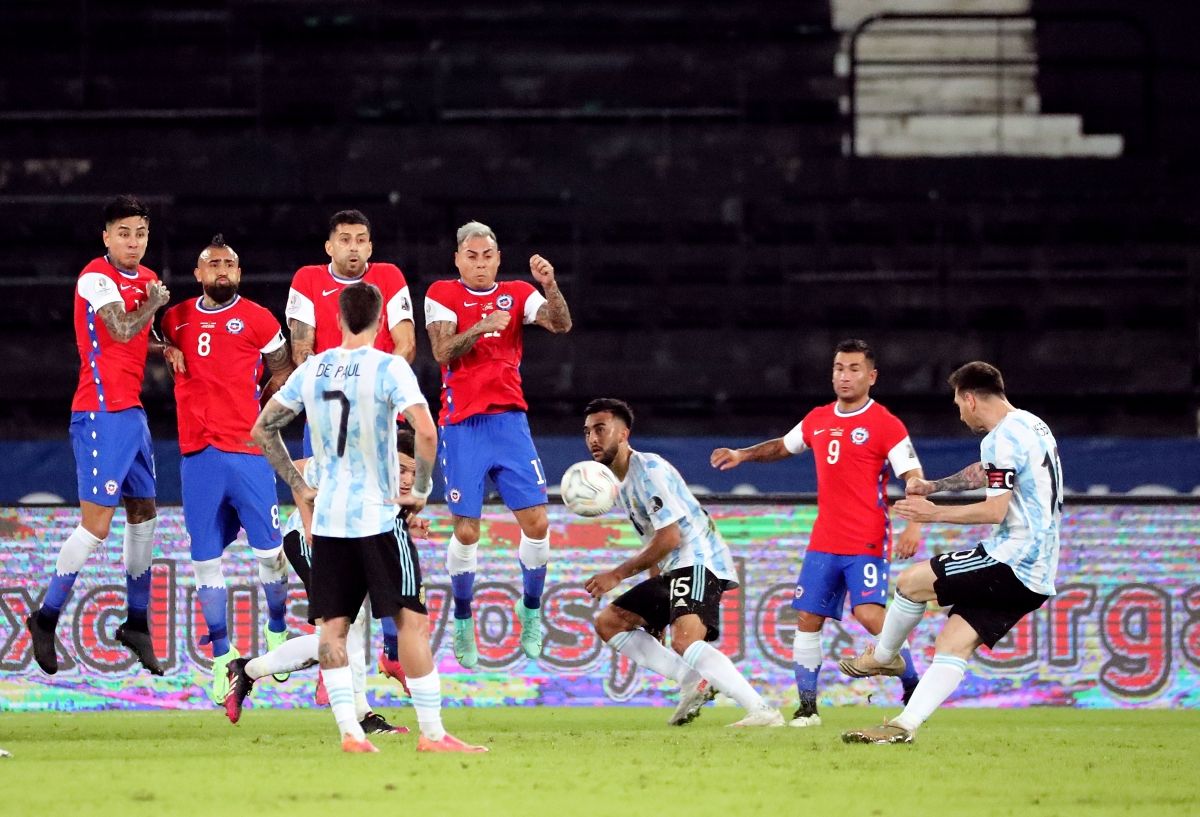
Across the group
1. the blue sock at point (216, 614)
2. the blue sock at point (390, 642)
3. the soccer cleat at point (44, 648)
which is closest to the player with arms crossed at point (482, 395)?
the blue sock at point (390, 642)

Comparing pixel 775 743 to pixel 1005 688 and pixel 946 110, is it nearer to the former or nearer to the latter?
pixel 1005 688

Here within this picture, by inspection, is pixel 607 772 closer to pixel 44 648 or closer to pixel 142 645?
pixel 142 645

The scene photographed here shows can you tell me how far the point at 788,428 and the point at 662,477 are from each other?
520cm

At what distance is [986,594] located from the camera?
8172 millimetres

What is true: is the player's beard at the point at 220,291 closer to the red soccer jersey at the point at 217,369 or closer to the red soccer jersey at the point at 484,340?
the red soccer jersey at the point at 217,369

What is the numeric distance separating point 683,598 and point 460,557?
4.68ft

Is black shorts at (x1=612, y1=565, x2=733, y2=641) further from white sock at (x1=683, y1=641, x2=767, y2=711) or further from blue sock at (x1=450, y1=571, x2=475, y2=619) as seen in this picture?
blue sock at (x1=450, y1=571, x2=475, y2=619)

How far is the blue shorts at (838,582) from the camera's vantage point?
9.76 metres

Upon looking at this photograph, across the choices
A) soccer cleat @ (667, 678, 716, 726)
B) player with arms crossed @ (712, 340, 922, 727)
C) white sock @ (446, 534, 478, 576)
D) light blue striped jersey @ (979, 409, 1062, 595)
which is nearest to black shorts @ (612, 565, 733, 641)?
soccer cleat @ (667, 678, 716, 726)

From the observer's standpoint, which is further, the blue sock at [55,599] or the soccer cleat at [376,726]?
the blue sock at [55,599]

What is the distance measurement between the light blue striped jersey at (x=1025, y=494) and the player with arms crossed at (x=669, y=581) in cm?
175

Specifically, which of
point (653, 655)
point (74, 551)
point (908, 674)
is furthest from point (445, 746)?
point (908, 674)

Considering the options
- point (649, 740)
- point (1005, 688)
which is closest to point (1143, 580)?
point (1005, 688)

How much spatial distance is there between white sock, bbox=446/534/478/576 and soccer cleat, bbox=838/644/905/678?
7.22ft
